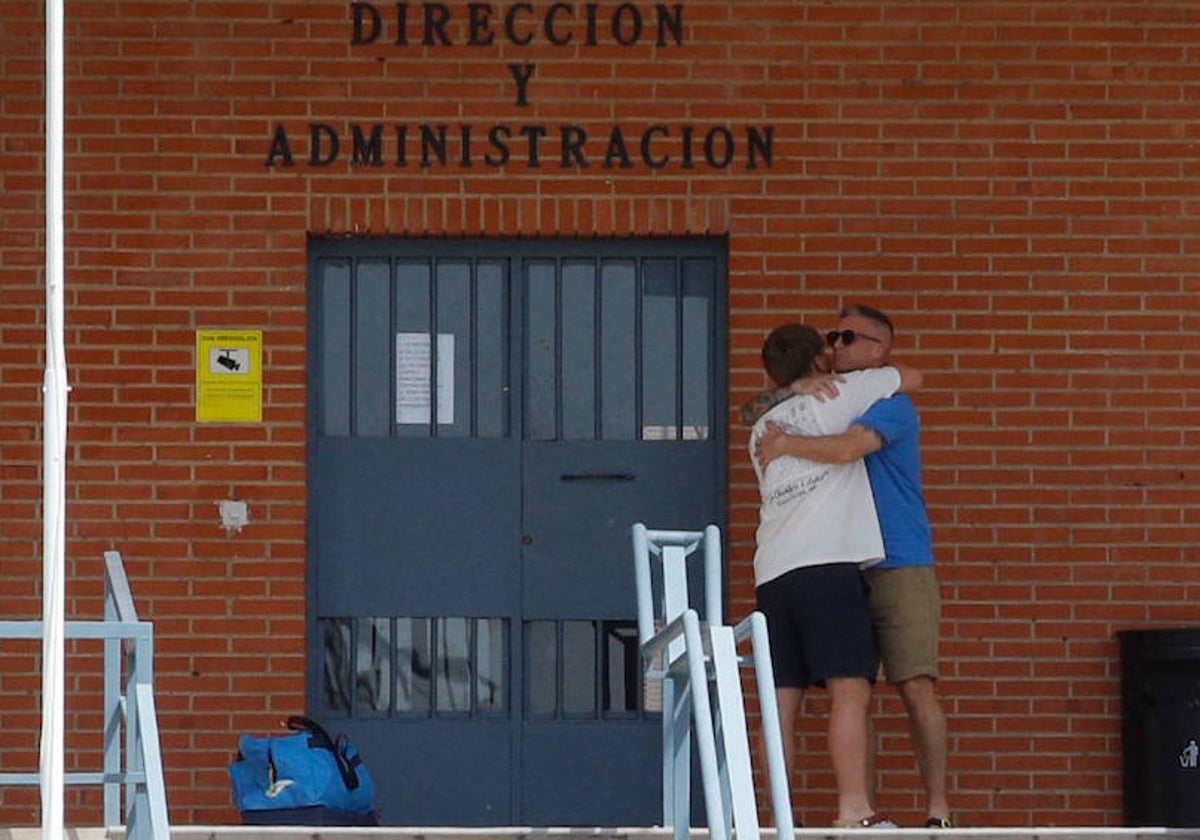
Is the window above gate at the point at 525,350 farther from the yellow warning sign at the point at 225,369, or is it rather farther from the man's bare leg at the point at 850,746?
the man's bare leg at the point at 850,746

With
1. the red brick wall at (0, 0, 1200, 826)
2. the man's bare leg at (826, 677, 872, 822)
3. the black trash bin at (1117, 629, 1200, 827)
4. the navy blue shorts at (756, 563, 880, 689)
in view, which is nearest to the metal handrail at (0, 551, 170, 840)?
the red brick wall at (0, 0, 1200, 826)

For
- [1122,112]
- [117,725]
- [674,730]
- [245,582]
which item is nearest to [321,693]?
[245,582]

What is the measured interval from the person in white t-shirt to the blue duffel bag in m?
1.39

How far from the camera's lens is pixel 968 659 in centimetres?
1010

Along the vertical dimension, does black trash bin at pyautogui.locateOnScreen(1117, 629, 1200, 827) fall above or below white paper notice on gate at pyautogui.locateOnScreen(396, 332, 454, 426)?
below

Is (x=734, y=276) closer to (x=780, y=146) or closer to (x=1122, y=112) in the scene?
(x=780, y=146)

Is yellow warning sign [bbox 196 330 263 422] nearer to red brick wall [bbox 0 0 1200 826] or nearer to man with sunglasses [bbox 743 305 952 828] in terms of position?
red brick wall [bbox 0 0 1200 826]

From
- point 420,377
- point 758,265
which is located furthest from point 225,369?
point 758,265

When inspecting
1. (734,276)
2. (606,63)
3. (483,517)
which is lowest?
(483,517)

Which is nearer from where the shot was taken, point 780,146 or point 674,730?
point 674,730

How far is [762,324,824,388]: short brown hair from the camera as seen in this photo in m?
8.98

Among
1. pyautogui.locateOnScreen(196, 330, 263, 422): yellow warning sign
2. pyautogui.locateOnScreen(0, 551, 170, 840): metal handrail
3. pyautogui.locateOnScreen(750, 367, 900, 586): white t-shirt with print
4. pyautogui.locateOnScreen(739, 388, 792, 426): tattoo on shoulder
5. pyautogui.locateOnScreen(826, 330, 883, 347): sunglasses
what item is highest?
pyautogui.locateOnScreen(826, 330, 883, 347): sunglasses

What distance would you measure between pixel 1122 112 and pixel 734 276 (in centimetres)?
155

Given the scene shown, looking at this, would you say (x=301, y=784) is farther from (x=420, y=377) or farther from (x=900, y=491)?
(x=900, y=491)
